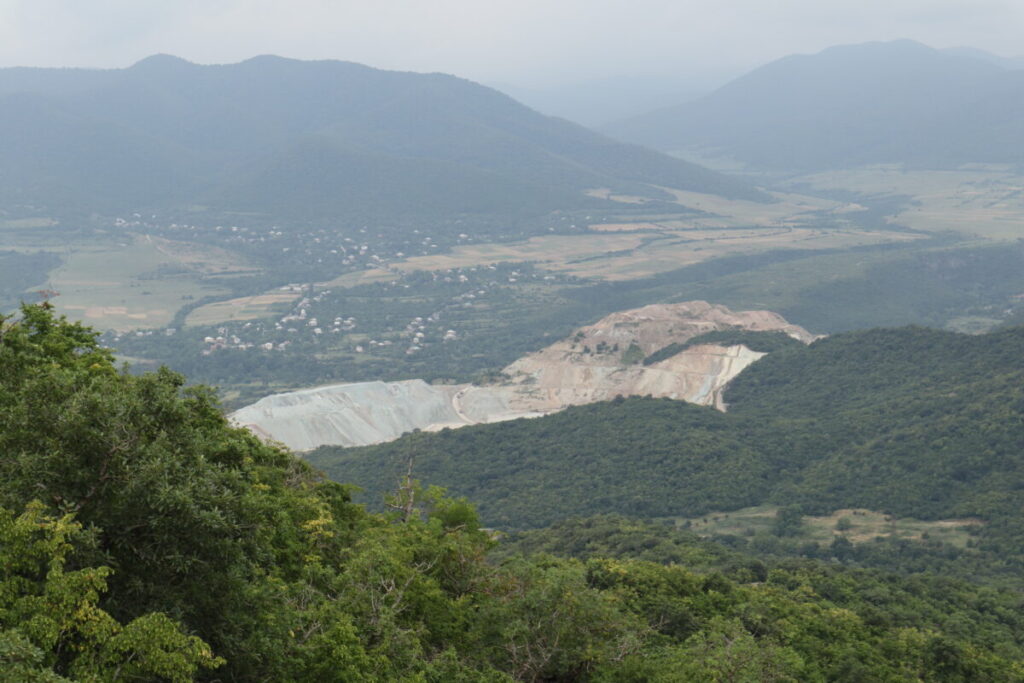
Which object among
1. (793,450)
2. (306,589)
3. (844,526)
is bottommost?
(844,526)

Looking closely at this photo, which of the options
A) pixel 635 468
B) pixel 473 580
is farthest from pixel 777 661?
pixel 635 468

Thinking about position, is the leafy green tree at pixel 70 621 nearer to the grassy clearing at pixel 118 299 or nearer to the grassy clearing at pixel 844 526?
the grassy clearing at pixel 844 526

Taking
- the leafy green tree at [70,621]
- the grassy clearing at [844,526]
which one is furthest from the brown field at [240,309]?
the leafy green tree at [70,621]

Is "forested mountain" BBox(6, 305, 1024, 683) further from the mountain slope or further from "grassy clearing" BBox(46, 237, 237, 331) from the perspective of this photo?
"grassy clearing" BBox(46, 237, 237, 331)

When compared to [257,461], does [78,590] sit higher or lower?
higher

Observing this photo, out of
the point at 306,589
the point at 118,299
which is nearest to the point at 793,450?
the point at 306,589

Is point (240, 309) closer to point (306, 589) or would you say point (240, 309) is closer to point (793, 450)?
point (793, 450)

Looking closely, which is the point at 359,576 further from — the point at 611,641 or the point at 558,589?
the point at 611,641
